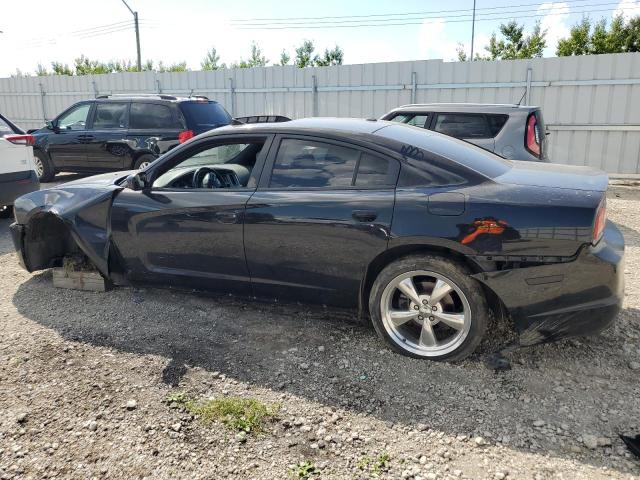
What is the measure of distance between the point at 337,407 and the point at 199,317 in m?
1.62

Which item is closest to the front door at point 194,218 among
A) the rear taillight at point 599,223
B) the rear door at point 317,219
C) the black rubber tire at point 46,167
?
the rear door at point 317,219

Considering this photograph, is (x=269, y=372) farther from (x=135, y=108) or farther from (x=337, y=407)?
(x=135, y=108)

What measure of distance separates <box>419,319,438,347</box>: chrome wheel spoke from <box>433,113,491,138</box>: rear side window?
4.23 metres

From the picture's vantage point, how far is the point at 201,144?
13.2 feet

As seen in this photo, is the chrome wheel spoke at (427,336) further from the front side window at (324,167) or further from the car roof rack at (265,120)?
the car roof rack at (265,120)

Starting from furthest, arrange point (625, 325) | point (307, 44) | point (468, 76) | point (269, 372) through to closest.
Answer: point (307, 44)
point (468, 76)
point (625, 325)
point (269, 372)

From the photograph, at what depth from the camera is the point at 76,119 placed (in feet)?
34.0

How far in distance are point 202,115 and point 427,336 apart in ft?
23.6

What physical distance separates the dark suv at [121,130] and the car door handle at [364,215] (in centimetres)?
634

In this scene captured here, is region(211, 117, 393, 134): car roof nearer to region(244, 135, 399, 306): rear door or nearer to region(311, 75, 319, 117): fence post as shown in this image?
region(244, 135, 399, 306): rear door

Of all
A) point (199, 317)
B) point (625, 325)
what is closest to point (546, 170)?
point (625, 325)

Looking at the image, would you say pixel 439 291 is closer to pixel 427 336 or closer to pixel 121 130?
pixel 427 336

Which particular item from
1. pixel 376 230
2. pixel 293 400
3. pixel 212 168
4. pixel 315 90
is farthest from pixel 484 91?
pixel 293 400

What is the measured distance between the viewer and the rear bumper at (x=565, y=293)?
118 inches
